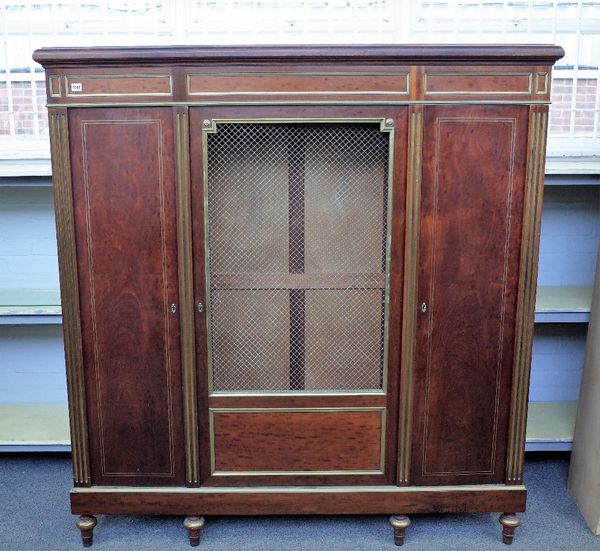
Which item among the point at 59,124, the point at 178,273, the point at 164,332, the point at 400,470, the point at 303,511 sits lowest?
the point at 303,511

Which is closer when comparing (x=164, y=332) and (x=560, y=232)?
(x=164, y=332)

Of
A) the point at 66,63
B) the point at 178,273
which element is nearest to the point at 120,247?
the point at 178,273

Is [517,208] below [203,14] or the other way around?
below

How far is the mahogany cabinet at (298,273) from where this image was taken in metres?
1.92

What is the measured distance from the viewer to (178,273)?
203 centimetres

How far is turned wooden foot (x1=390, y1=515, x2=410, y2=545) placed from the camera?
2178 mm

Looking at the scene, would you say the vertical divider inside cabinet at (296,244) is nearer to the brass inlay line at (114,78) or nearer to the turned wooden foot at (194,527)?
the brass inlay line at (114,78)

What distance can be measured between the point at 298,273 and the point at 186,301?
0.39 meters

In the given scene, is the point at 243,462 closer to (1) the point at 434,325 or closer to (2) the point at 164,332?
(2) the point at 164,332

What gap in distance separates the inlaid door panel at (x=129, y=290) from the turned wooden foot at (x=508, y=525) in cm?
116

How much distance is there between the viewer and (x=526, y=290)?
2045 millimetres

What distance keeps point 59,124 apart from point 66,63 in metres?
0.19

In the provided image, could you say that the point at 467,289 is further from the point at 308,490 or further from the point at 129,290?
the point at 129,290

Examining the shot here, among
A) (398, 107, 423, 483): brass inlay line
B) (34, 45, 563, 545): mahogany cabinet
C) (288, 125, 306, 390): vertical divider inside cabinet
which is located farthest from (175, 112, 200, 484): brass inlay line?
(398, 107, 423, 483): brass inlay line
